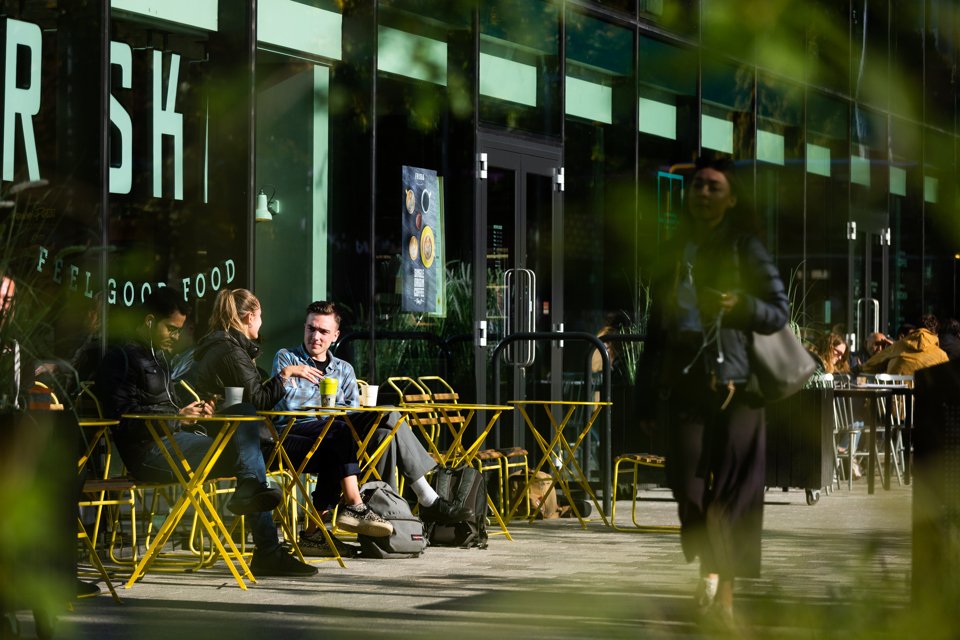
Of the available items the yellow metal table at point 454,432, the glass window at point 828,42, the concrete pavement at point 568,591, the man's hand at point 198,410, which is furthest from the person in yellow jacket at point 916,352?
the glass window at point 828,42

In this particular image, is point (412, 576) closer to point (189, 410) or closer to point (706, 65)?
point (189, 410)

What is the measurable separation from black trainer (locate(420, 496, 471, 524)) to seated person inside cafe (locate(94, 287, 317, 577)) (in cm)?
117

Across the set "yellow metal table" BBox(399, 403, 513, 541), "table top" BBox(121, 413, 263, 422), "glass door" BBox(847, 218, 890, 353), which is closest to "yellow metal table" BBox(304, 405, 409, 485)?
"yellow metal table" BBox(399, 403, 513, 541)

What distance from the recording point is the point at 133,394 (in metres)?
6.17

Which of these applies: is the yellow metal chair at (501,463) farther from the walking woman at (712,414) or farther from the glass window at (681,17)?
the glass window at (681,17)

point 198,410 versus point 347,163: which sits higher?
point 347,163

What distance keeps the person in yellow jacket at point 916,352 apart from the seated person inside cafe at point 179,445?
638cm

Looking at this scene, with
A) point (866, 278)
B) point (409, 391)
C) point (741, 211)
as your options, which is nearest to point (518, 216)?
point (409, 391)

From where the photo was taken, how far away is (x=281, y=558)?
6359 millimetres

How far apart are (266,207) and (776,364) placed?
543cm

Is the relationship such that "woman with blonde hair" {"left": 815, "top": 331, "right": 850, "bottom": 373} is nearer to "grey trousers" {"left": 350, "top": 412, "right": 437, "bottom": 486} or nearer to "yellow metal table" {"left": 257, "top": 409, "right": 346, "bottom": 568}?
"grey trousers" {"left": 350, "top": 412, "right": 437, "bottom": 486}

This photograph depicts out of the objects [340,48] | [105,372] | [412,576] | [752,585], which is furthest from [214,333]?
[752,585]

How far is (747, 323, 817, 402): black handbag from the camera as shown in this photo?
389 cm

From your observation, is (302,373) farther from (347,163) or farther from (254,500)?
(347,163)
